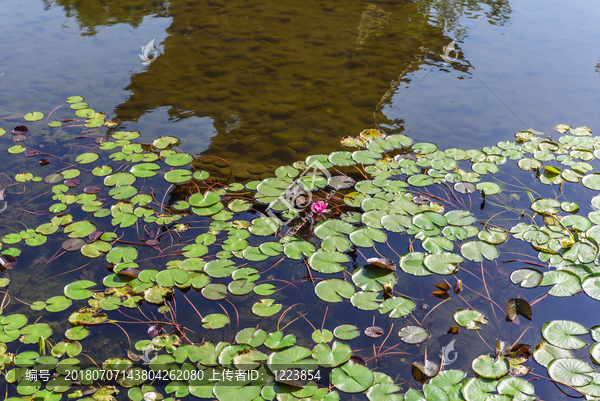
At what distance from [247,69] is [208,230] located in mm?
2282

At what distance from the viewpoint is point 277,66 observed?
4.08 metres

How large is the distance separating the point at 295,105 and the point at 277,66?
811 millimetres

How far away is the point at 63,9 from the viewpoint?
207 inches

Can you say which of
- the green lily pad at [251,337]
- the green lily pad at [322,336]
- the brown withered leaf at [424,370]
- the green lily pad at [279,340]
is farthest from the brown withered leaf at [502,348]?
the green lily pad at [251,337]

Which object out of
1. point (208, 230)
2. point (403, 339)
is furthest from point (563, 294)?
point (208, 230)

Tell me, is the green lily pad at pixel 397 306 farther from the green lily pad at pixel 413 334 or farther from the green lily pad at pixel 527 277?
the green lily pad at pixel 527 277

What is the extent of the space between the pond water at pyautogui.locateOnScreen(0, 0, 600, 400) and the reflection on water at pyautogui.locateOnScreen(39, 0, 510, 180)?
2cm

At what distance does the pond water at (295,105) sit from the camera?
74.8 inches

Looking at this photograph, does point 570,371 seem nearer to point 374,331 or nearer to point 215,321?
point 374,331

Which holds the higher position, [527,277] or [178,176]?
[178,176]

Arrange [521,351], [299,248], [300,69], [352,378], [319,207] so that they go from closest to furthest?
1. [352,378]
2. [521,351]
3. [299,248]
4. [319,207]
5. [300,69]

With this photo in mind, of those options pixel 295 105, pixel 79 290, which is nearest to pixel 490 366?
pixel 79 290

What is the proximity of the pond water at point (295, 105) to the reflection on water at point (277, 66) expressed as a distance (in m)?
0.02

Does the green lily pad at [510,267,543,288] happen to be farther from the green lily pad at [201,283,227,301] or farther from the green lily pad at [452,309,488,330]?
the green lily pad at [201,283,227,301]
